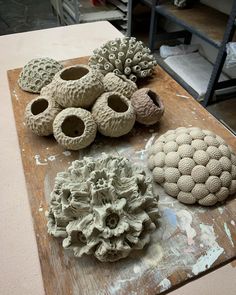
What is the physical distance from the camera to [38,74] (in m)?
0.75

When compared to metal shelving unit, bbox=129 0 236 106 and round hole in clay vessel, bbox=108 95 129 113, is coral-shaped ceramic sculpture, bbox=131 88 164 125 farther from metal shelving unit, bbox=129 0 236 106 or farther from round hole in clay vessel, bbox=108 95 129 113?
metal shelving unit, bbox=129 0 236 106

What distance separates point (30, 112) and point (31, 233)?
0.27 m

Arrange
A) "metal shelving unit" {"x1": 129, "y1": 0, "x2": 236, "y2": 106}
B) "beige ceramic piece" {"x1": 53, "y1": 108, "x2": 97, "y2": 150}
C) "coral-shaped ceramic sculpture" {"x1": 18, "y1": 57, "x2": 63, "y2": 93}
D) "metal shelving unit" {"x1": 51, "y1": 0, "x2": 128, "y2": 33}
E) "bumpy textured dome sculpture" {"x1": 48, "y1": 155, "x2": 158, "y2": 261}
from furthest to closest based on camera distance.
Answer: "metal shelving unit" {"x1": 51, "y1": 0, "x2": 128, "y2": 33}, "metal shelving unit" {"x1": 129, "y1": 0, "x2": 236, "y2": 106}, "coral-shaped ceramic sculpture" {"x1": 18, "y1": 57, "x2": 63, "y2": 93}, "beige ceramic piece" {"x1": 53, "y1": 108, "x2": 97, "y2": 150}, "bumpy textured dome sculpture" {"x1": 48, "y1": 155, "x2": 158, "y2": 261}

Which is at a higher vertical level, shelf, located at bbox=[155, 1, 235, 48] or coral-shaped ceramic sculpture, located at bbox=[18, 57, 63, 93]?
coral-shaped ceramic sculpture, located at bbox=[18, 57, 63, 93]

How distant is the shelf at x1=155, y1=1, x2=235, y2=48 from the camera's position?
1.12 meters

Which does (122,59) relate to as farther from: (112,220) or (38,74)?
(112,220)

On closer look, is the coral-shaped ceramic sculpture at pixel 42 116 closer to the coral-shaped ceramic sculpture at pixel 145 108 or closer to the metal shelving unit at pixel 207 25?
the coral-shaped ceramic sculpture at pixel 145 108

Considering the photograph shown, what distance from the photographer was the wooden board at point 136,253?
42cm

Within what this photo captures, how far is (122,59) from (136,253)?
55 centimetres

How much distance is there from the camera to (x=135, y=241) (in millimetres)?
416

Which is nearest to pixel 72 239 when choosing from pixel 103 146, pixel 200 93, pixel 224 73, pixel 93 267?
pixel 93 267

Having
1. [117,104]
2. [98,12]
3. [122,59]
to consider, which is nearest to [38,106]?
[117,104]

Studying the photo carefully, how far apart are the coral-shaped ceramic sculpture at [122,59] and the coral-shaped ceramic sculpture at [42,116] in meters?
0.21

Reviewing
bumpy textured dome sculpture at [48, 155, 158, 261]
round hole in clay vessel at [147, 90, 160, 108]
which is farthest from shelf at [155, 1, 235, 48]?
bumpy textured dome sculpture at [48, 155, 158, 261]
